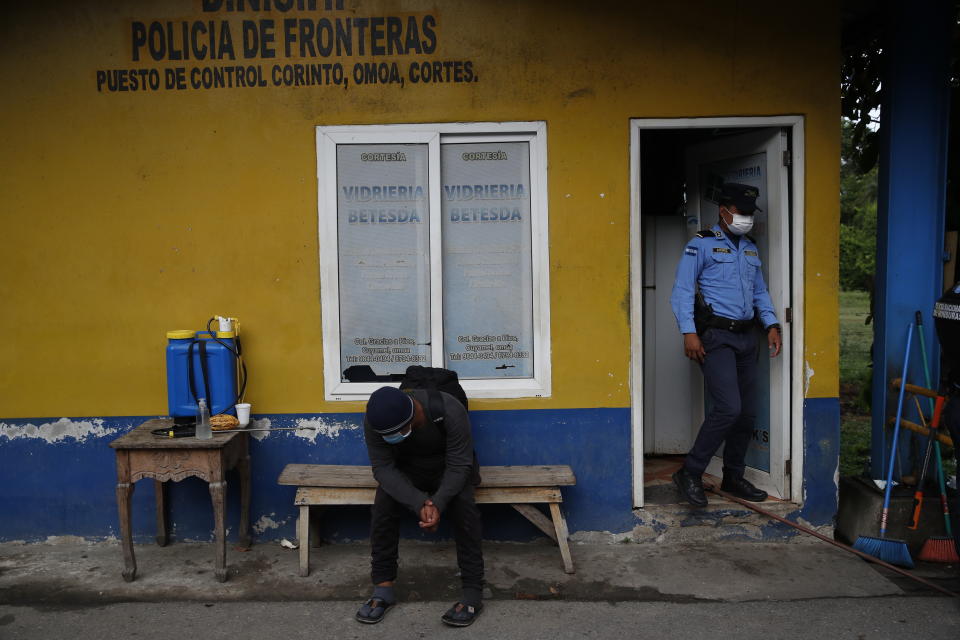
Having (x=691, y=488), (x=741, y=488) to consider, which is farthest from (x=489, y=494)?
(x=741, y=488)

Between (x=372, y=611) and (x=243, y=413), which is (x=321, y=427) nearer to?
(x=243, y=413)

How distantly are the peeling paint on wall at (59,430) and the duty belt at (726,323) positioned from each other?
3720mm

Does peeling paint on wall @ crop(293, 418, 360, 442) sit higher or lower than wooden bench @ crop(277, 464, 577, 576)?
higher

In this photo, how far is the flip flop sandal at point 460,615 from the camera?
3859 mm

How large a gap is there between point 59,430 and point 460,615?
282cm

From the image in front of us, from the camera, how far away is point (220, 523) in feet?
14.2

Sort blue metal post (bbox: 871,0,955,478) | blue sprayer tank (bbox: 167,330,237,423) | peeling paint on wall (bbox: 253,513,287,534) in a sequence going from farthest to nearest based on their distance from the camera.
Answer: peeling paint on wall (bbox: 253,513,287,534) → blue metal post (bbox: 871,0,955,478) → blue sprayer tank (bbox: 167,330,237,423)

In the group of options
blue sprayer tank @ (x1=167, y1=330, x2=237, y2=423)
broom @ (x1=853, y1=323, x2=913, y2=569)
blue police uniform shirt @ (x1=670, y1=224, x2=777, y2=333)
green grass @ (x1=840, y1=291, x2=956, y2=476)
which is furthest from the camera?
green grass @ (x1=840, y1=291, x2=956, y2=476)

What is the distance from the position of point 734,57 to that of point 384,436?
3.06 meters

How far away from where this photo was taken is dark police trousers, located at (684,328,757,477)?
4766mm

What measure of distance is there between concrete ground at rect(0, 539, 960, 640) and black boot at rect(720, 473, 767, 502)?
0.95 feet

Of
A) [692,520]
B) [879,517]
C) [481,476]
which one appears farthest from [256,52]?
[879,517]

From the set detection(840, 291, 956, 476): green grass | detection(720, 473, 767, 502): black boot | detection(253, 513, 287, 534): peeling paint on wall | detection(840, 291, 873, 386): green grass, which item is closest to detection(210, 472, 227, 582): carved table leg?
detection(253, 513, 287, 534): peeling paint on wall

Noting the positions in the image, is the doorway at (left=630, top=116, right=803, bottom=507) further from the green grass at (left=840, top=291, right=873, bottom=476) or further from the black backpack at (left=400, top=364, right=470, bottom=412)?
the black backpack at (left=400, top=364, right=470, bottom=412)
